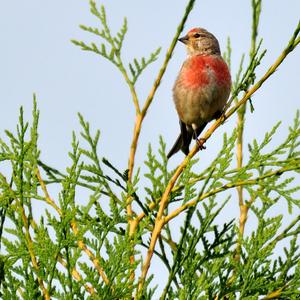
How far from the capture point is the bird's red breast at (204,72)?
6035 mm

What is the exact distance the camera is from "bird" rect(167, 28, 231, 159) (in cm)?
602

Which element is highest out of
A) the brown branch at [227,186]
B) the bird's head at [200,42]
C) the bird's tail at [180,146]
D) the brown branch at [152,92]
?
the bird's head at [200,42]

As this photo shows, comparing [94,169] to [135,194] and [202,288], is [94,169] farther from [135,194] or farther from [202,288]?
[202,288]

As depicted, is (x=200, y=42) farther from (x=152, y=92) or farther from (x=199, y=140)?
(x=152, y=92)

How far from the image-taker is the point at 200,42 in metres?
6.88

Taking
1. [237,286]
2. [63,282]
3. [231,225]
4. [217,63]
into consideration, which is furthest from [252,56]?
[217,63]

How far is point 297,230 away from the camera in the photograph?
3992 mm

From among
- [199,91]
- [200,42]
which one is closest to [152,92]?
[199,91]

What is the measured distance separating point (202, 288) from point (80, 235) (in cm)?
72

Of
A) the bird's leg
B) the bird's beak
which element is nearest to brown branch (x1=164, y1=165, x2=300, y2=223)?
the bird's leg

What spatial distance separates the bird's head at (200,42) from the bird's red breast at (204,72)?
34cm

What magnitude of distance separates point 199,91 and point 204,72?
21cm

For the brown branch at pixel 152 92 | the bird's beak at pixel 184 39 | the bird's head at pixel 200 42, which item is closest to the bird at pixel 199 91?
the bird's head at pixel 200 42

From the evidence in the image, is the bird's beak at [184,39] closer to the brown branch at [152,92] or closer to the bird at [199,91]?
the bird at [199,91]
